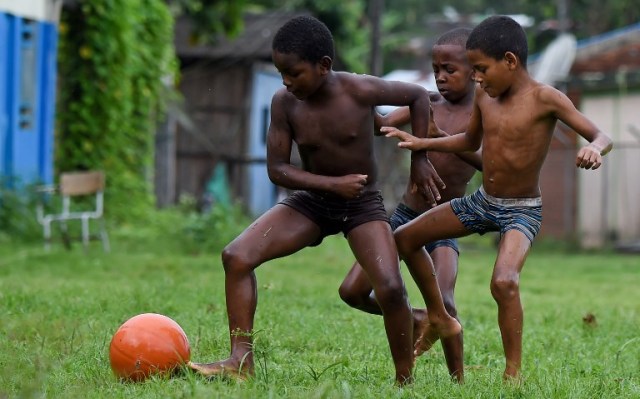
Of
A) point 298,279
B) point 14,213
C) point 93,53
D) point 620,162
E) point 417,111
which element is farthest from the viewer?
point 620,162

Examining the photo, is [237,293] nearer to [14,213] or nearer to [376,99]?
[376,99]

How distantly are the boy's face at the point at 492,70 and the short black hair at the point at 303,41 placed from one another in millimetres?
715

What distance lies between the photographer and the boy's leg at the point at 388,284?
5328 mm

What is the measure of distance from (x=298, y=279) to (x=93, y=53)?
698cm

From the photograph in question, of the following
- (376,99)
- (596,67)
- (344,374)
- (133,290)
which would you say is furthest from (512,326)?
(596,67)

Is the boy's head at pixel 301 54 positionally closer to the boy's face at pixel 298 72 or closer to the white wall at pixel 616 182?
the boy's face at pixel 298 72

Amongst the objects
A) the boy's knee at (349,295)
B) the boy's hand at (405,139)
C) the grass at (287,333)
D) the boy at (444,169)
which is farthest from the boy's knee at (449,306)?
the boy's hand at (405,139)

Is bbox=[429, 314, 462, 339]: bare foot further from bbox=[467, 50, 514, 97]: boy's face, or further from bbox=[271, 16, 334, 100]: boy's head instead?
bbox=[271, 16, 334, 100]: boy's head

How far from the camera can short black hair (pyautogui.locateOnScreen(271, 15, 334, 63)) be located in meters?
5.31

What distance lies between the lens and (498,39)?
5570mm

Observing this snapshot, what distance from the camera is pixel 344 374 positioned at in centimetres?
570

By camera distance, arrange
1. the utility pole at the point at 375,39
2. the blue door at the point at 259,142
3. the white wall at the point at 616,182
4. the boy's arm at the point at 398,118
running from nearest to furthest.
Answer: the boy's arm at the point at 398,118 < the white wall at the point at 616,182 < the utility pole at the point at 375,39 < the blue door at the point at 259,142

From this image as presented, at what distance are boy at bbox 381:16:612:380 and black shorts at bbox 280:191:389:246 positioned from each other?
0.25 m

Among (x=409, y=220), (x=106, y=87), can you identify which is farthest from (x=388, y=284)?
(x=106, y=87)
